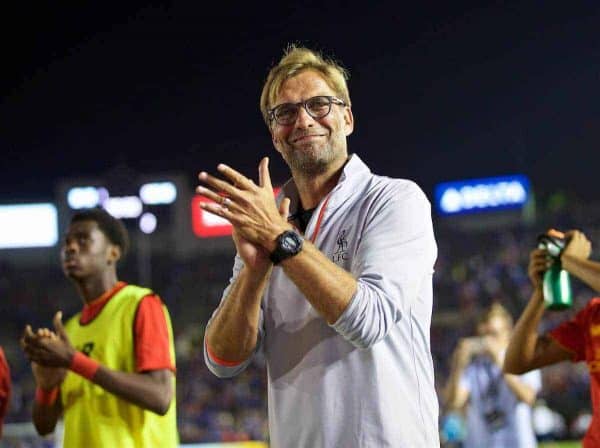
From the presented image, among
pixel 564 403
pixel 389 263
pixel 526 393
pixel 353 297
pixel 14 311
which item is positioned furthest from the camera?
pixel 14 311

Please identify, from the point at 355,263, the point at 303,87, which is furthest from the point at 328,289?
the point at 303,87

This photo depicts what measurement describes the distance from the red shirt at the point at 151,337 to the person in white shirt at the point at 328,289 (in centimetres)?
143

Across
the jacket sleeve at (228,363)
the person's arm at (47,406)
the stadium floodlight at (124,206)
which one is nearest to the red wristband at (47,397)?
the person's arm at (47,406)

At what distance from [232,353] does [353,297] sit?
1.95 ft

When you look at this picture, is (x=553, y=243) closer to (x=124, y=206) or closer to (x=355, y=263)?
(x=355, y=263)

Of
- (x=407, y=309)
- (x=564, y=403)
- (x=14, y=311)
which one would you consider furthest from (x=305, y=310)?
(x=14, y=311)

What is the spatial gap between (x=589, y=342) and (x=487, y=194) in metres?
34.8

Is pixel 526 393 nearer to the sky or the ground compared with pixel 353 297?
nearer to the ground

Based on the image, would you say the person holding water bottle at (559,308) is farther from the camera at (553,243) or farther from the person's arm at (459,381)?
the person's arm at (459,381)

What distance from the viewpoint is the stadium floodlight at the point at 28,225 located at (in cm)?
3616

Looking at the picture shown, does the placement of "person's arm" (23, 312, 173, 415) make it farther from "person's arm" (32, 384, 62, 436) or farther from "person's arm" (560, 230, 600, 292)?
"person's arm" (560, 230, 600, 292)

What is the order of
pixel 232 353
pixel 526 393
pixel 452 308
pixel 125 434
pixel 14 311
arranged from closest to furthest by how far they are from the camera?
1. pixel 232 353
2. pixel 125 434
3. pixel 526 393
4. pixel 452 308
5. pixel 14 311

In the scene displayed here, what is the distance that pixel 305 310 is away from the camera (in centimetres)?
264

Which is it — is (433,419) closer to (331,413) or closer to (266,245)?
(331,413)
